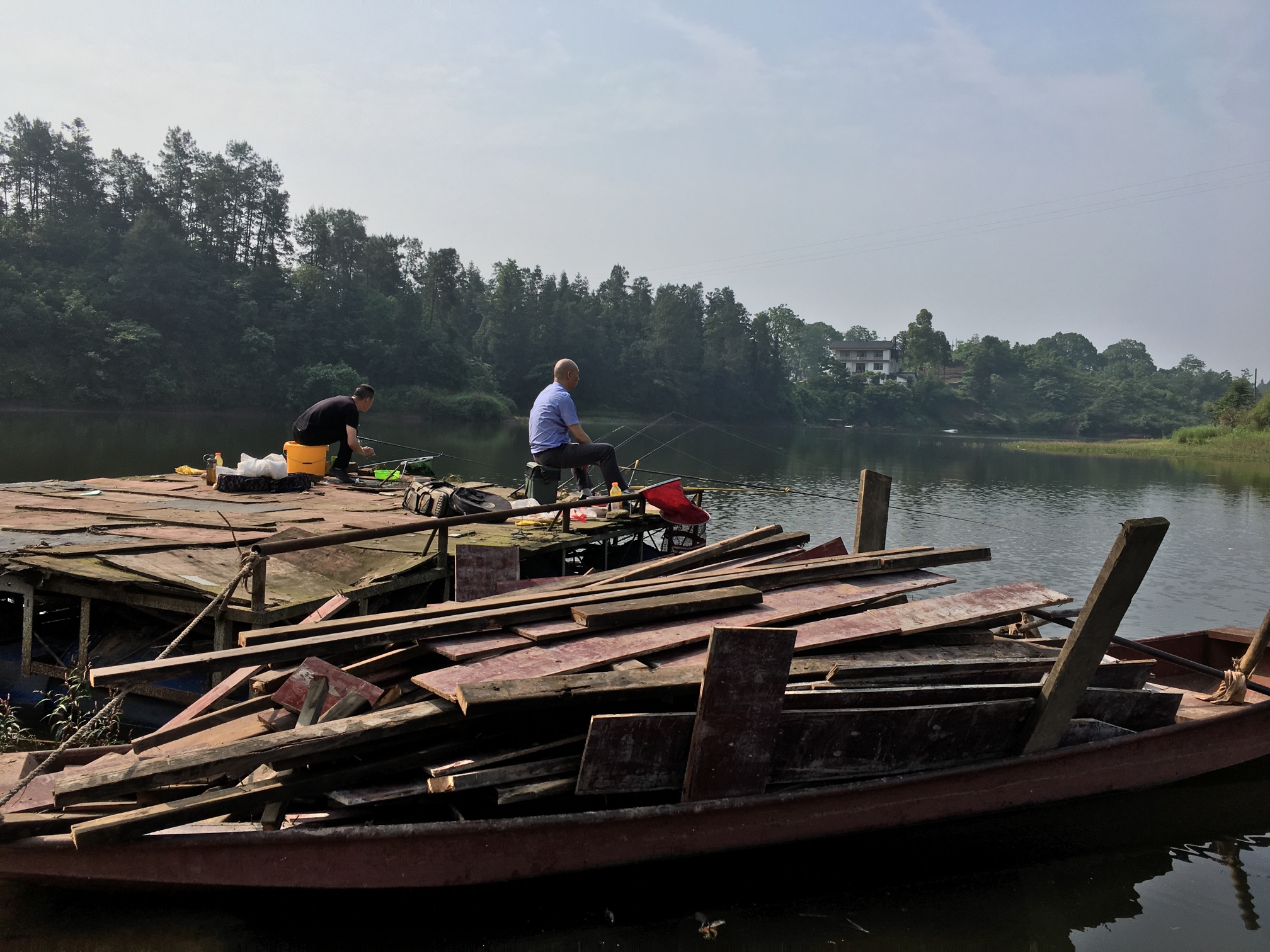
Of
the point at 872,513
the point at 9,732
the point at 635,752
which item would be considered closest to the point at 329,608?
the point at 9,732

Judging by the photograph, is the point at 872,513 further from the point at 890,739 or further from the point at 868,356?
the point at 868,356

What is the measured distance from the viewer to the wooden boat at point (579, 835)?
435 cm

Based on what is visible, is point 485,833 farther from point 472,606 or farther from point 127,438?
point 127,438

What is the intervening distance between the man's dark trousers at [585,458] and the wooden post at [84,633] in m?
4.97

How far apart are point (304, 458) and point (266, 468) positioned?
3.69 ft

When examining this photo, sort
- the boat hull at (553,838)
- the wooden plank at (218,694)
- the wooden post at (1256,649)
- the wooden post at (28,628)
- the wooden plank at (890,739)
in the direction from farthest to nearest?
the wooden post at (1256,649) → the wooden post at (28,628) → the wooden plank at (218,694) → the wooden plank at (890,739) → the boat hull at (553,838)

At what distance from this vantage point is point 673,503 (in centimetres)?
1061

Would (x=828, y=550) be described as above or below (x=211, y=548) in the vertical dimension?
above

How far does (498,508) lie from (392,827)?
585cm

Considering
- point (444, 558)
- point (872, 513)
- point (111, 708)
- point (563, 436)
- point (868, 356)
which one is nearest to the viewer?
point (111, 708)

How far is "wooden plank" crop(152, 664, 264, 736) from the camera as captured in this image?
5.46 metres

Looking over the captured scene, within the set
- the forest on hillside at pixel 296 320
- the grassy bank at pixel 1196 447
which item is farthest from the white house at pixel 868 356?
the grassy bank at pixel 1196 447

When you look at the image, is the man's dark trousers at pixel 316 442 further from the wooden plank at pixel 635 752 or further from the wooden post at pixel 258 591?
the wooden plank at pixel 635 752

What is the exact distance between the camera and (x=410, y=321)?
7706 centimetres
